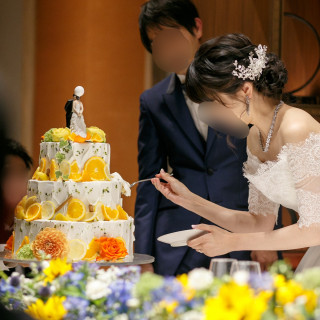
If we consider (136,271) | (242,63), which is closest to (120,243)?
(242,63)

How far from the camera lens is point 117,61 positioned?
424 centimetres

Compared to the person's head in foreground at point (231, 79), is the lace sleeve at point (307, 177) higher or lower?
lower

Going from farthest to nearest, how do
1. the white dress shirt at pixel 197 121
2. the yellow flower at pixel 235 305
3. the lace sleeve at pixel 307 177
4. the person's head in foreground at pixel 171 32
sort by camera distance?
the white dress shirt at pixel 197 121 < the person's head in foreground at pixel 171 32 < the lace sleeve at pixel 307 177 < the yellow flower at pixel 235 305

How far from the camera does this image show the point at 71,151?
2377 mm

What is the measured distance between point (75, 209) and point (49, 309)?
1282 mm

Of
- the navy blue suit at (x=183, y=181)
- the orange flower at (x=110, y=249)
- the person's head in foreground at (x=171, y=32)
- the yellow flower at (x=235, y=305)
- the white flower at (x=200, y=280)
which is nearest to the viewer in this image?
the yellow flower at (x=235, y=305)

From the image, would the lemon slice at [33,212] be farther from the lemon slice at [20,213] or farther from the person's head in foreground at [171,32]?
the person's head in foreground at [171,32]

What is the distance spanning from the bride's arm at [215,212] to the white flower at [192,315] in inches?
56.0

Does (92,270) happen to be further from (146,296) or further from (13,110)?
(13,110)

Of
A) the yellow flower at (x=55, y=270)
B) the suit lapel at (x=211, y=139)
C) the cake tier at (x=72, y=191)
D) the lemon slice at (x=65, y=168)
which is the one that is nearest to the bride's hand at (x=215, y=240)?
the cake tier at (x=72, y=191)

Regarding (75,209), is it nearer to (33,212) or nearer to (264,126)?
(33,212)

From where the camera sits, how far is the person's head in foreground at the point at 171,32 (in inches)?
111

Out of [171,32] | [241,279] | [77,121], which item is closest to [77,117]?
[77,121]

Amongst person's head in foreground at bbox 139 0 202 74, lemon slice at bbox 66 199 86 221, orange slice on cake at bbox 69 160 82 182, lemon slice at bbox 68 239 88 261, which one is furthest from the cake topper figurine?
person's head in foreground at bbox 139 0 202 74
